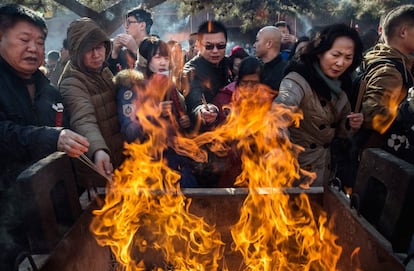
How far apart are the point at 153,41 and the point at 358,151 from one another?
7.45ft

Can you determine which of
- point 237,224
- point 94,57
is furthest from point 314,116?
point 94,57

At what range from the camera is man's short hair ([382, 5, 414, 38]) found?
310 centimetres

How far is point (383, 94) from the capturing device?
2955 mm

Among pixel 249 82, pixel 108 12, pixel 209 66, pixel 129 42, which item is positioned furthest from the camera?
pixel 108 12

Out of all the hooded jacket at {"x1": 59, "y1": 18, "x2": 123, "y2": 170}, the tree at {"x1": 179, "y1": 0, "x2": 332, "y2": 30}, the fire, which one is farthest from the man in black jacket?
the tree at {"x1": 179, "y1": 0, "x2": 332, "y2": 30}

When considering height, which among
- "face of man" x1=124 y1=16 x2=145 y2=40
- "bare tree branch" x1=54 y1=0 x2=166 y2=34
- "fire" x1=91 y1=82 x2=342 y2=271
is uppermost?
"bare tree branch" x1=54 y1=0 x2=166 y2=34

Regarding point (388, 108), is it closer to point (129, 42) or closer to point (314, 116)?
point (314, 116)

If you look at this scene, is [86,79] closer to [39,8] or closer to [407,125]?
[407,125]

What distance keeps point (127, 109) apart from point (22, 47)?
99cm

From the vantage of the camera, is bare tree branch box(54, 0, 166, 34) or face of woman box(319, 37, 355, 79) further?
bare tree branch box(54, 0, 166, 34)

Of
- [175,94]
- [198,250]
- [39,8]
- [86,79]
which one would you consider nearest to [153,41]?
[175,94]

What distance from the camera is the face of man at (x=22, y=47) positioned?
7.66 feet

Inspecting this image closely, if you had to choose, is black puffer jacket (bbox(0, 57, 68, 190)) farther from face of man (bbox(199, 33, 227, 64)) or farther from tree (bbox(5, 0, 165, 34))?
tree (bbox(5, 0, 165, 34))

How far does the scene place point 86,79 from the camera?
298 centimetres
